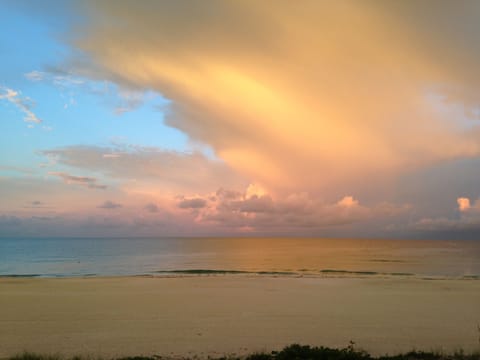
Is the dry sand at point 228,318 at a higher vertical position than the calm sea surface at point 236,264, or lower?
higher

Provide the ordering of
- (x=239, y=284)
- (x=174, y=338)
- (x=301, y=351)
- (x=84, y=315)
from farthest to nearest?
(x=239, y=284) → (x=84, y=315) → (x=174, y=338) → (x=301, y=351)

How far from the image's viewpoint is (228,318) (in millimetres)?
17938

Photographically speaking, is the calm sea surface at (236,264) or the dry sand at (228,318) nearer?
the dry sand at (228,318)

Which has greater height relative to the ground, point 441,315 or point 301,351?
point 301,351

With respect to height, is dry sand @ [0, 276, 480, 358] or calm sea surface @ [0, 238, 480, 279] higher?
dry sand @ [0, 276, 480, 358]

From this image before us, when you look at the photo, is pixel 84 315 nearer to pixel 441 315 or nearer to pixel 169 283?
pixel 169 283

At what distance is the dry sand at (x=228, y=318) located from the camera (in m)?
13.7

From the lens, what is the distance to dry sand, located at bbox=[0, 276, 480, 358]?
13.7 meters

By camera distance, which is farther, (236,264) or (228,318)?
(236,264)

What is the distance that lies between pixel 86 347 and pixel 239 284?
18.7 meters

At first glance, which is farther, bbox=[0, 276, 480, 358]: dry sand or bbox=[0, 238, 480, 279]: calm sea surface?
bbox=[0, 238, 480, 279]: calm sea surface

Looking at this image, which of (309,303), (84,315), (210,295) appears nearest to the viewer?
(84,315)

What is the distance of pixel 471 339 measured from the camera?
47.7 feet

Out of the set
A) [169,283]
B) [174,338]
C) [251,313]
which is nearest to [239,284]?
[169,283]
